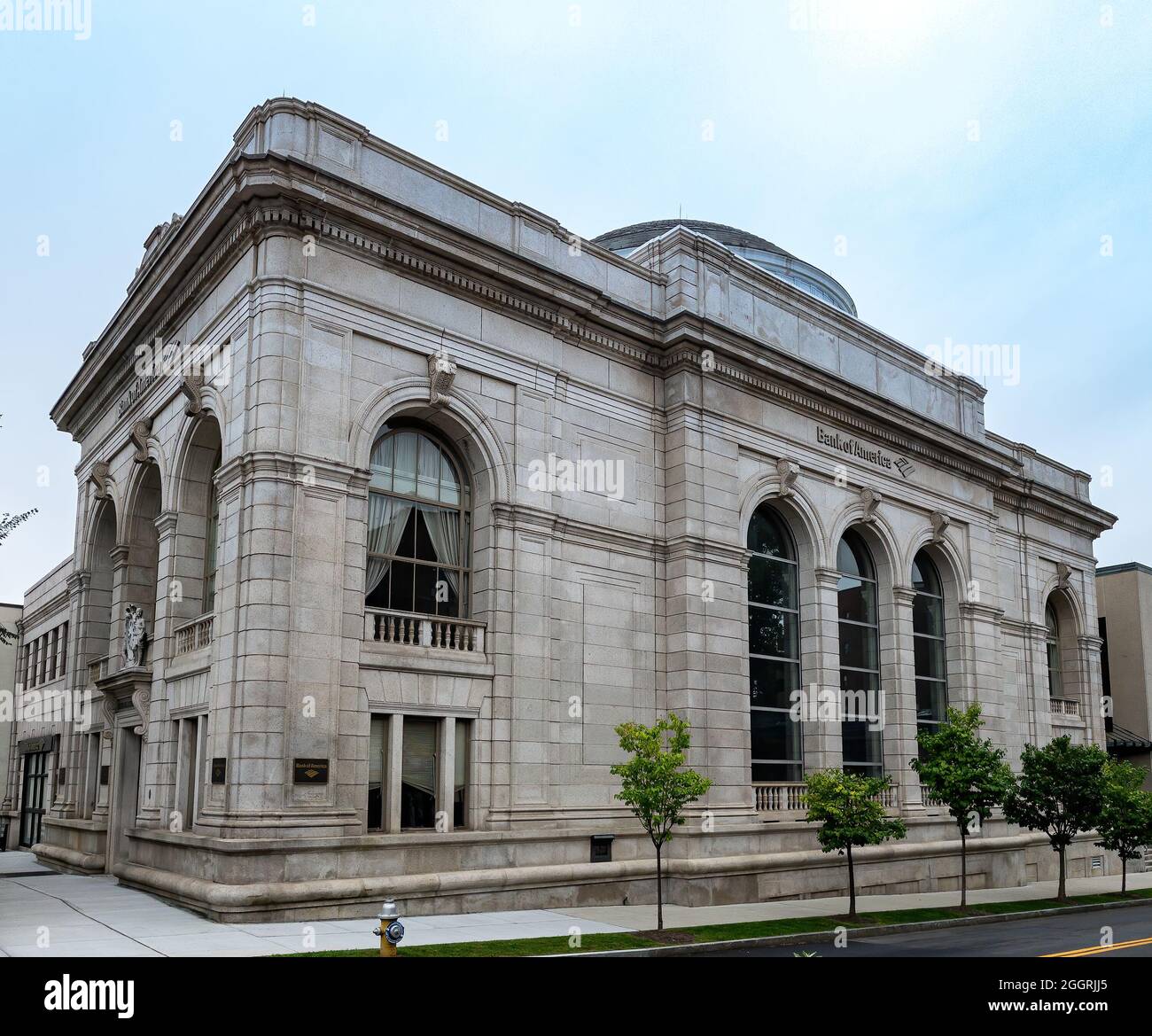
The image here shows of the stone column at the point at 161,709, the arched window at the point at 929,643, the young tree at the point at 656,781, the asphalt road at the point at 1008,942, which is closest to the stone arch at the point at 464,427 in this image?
the stone column at the point at 161,709

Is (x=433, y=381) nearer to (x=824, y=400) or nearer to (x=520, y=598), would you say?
(x=520, y=598)

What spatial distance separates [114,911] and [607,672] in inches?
437

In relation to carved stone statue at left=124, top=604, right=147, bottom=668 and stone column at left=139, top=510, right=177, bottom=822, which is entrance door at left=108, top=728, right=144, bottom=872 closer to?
stone column at left=139, top=510, right=177, bottom=822

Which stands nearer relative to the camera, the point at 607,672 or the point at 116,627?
the point at 607,672

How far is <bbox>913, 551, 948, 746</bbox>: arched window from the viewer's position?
3481cm

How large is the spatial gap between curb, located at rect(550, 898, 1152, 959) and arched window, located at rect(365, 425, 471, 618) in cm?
864

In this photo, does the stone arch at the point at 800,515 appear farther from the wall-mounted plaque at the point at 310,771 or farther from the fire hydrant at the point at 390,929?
the fire hydrant at the point at 390,929

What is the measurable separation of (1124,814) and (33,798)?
Result: 119 feet

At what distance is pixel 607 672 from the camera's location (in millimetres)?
25734

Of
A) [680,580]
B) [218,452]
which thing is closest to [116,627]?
[218,452]

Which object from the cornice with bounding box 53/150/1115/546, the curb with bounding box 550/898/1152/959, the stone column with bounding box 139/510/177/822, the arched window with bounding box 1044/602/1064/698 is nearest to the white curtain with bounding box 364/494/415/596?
the cornice with bounding box 53/150/1115/546

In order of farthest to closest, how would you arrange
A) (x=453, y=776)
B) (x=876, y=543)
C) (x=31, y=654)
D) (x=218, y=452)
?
(x=31, y=654) → (x=876, y=543) → (x=218, y=452) → (x=453, y=776)

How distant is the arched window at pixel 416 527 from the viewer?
23328 millimetres
